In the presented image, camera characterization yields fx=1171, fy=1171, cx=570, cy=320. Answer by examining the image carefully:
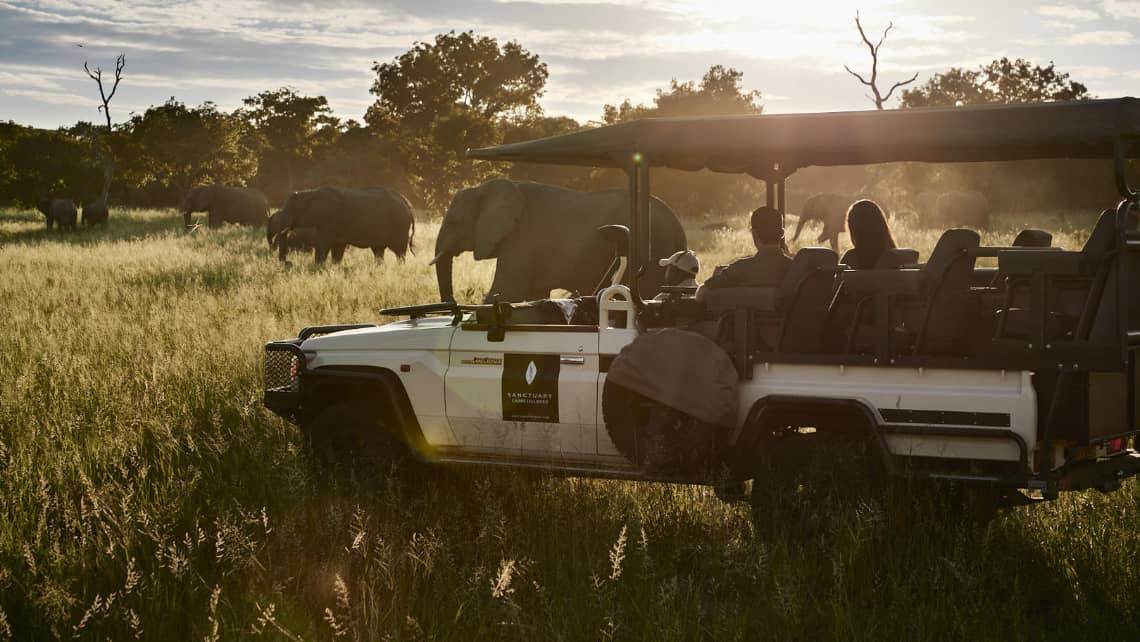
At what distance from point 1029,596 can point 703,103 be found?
58.1 metres

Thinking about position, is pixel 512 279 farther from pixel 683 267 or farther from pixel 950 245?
pixel 950 245

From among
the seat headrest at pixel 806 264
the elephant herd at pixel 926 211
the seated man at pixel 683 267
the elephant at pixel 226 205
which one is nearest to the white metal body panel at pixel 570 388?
the seat headrest at pixel 806 264

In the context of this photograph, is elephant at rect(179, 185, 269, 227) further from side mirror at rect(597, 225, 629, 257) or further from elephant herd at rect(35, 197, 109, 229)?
side mirror at rect(597, 225, 629, 257)

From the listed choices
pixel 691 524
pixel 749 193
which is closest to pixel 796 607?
pixel 691 524


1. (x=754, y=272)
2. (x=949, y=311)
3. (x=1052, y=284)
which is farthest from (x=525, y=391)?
(x=1052, y=284)

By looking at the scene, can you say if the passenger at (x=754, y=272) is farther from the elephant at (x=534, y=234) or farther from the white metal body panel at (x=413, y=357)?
the elephant at (x=534, y=234)

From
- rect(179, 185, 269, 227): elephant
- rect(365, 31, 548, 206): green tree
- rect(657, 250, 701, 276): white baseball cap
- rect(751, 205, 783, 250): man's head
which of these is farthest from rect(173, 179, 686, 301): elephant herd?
rect(365, 31, 548, 206): green tree

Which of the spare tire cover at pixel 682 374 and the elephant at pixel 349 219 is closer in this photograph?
the spare tire cover at pixel 682 374

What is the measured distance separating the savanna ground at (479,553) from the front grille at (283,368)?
0.49 metres

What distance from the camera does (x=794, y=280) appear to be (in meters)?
6.11

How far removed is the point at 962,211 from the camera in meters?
40.6

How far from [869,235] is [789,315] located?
4.12 ft

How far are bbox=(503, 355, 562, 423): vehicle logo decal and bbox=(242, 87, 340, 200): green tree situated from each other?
67805 mm

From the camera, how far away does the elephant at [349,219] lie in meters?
30.0
